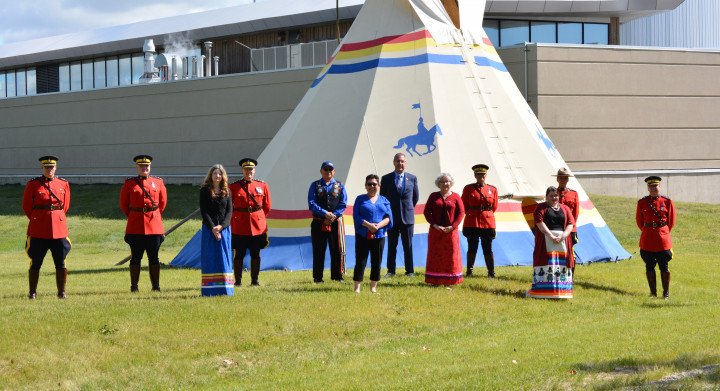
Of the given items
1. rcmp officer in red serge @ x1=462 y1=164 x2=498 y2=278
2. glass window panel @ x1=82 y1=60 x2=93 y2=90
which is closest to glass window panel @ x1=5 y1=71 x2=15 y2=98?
glass window panel @ x1=82 y1=60 x2=93 y2=90

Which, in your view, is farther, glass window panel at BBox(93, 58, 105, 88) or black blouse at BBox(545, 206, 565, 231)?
glass window panel at BBox(93, 58, 105, 88)

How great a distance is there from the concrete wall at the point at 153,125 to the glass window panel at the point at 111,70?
3.22 m

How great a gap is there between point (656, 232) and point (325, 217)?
15.5ft

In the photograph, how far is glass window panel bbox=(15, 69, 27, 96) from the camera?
41.6m

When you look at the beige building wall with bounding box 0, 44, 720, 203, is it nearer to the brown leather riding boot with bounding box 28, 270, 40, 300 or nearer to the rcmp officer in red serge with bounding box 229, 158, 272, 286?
the rcmp officer in red serge with bounding box 229, 158, 272, 286

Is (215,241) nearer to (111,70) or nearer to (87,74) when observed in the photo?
(111,70)

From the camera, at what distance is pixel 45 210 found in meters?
10.2

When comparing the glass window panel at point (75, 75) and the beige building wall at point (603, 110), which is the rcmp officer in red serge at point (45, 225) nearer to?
the beige building wall at point (603, 110)

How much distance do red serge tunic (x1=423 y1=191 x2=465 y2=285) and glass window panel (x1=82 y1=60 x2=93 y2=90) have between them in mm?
31366

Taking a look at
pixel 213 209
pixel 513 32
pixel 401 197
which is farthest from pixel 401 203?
pixel 513 32

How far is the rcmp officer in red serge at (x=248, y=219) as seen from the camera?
453 inches

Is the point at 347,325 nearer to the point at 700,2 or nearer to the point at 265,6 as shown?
the point at 265,6

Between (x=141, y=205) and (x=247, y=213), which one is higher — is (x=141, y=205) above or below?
above

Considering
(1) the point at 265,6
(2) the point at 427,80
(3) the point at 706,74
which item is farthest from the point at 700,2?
(2) the point at 427,80
